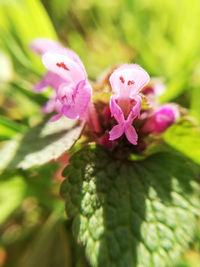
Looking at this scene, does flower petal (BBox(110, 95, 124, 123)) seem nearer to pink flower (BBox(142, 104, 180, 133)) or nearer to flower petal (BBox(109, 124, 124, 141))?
flower petal (BBox(109, 124, 124, 141))

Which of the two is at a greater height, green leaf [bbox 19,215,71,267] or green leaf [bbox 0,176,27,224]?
green leaf [bbox 0,176,27,224]

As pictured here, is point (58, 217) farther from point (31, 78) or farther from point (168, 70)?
point (168, 70)

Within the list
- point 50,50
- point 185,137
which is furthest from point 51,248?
point 50,50

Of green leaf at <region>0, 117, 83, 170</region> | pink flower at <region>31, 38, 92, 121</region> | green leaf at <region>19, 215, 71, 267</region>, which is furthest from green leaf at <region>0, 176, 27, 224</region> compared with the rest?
pink flower at <region>31, 38, 92, 121</region>

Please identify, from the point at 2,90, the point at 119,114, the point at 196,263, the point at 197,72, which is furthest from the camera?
the point at 2,90

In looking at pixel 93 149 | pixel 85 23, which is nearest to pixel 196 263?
pixel 93 149

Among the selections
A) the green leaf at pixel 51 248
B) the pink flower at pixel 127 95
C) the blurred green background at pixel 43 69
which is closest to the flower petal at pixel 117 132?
the pink flower at pixel 127 95

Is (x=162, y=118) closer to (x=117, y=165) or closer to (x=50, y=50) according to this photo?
(x=117, y=165)
